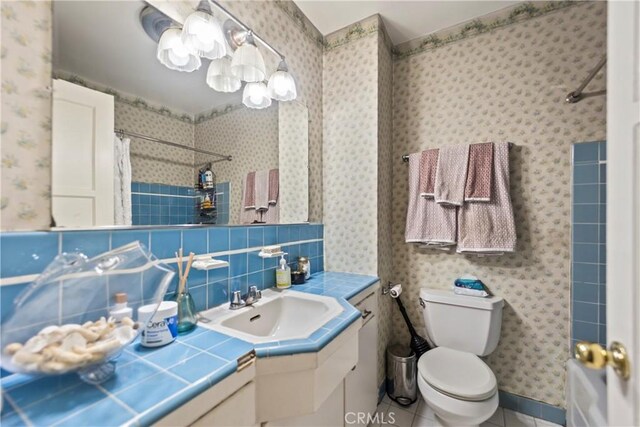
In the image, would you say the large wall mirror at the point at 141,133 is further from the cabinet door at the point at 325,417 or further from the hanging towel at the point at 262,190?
the cabinet door at the point at 325,417

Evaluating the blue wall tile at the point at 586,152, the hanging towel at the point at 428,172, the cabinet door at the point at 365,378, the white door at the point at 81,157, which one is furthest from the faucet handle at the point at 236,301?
the blue wall tile at the point at 586,152

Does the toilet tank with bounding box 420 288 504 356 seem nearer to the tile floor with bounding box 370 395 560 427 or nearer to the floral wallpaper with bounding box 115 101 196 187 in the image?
the tile floor with bounding box 370 395 560 427

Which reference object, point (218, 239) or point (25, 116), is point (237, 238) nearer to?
point (218, 239)

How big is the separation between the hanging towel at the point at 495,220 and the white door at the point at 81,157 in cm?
172

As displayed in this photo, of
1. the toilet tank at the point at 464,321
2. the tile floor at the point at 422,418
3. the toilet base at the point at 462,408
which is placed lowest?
the tile floor at the point at 422,418

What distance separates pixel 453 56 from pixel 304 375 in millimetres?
2029

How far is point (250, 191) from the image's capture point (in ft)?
4.35

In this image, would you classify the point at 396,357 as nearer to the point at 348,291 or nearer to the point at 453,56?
the point at 348,291

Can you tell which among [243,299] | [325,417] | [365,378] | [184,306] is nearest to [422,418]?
[365,378]

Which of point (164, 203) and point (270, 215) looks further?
point (270, 215)

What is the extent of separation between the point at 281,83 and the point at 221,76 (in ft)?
1.12

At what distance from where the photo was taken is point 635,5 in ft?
1.53

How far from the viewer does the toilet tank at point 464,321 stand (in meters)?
1.48

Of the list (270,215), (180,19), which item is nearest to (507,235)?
(270,215)
